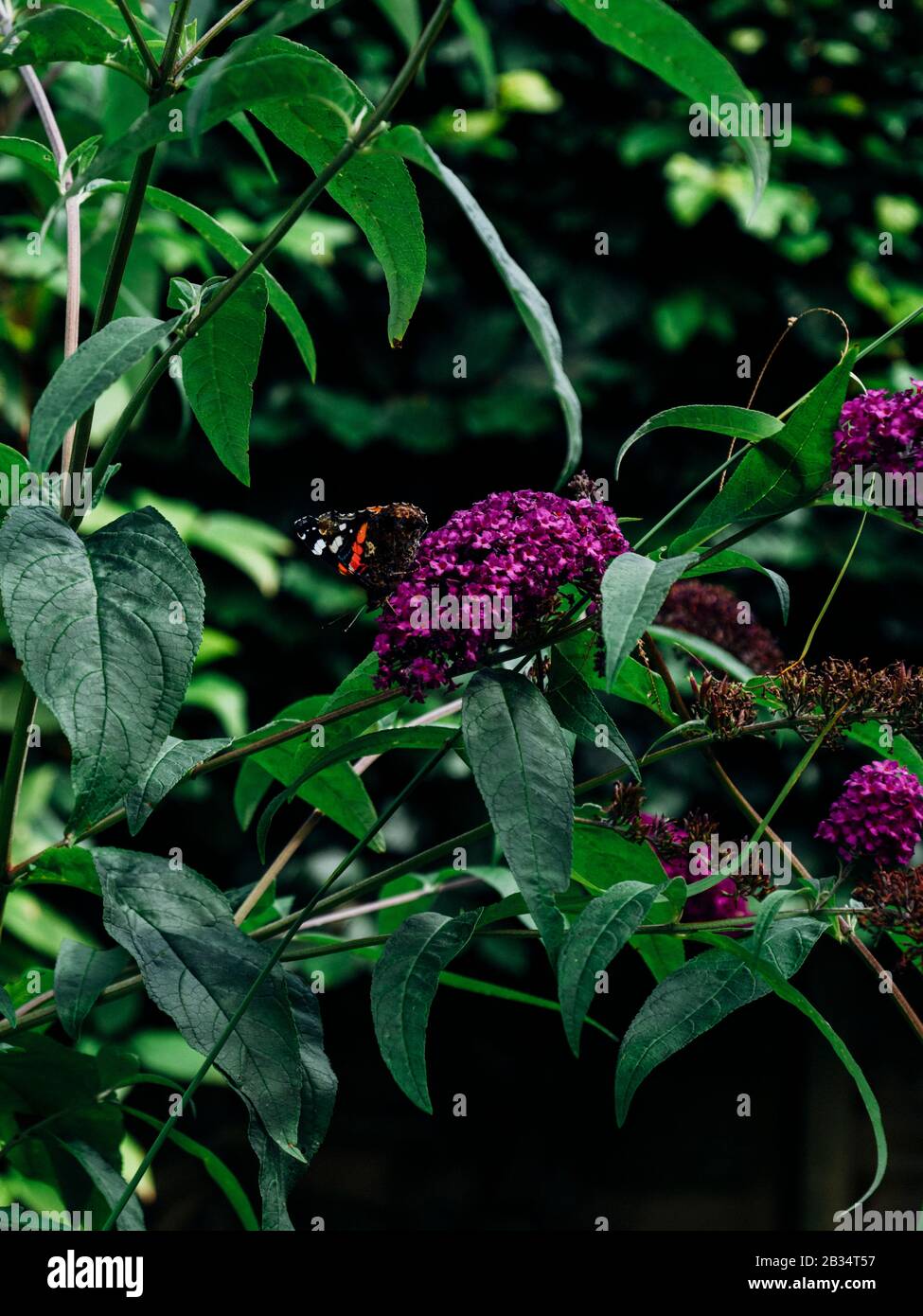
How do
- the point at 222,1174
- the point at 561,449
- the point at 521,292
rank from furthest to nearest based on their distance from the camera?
the point at 561,449
the point at 222,1174
the point at 521,292

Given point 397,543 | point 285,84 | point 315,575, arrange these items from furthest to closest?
point 315,575 → point 397,543 → point 285,84

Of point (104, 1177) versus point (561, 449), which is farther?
point (561, 449)

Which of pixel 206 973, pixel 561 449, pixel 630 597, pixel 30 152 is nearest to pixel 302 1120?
pixel 206 973

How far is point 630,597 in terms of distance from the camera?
46 centimetres

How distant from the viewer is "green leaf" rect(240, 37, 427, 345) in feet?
1.81

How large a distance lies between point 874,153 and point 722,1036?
1.70 meters

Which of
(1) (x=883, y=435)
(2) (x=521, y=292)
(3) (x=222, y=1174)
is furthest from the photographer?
(3) (x=222, y=1174)

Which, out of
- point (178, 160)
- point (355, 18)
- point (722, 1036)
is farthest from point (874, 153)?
point (722, 1036)

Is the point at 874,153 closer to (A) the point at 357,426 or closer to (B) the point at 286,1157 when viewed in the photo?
(A) the point at 357,426

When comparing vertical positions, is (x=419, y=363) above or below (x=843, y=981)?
above

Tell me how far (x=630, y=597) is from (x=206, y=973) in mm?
259

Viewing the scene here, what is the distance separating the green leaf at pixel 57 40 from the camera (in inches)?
20.0

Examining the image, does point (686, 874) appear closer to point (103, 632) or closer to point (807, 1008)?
point (807, 1008)
